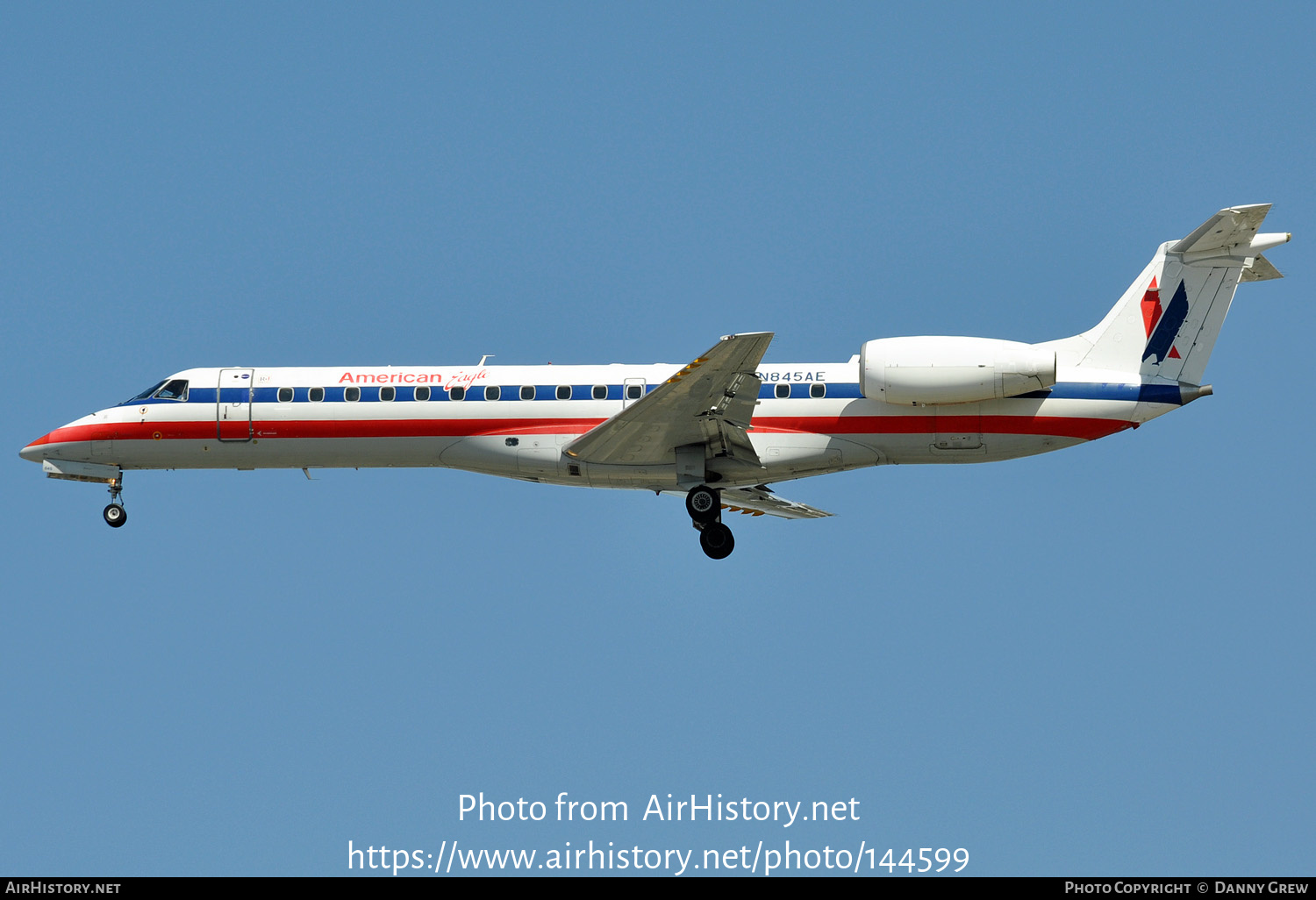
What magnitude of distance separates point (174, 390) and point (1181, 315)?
19099 millimetres

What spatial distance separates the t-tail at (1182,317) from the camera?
26844mm

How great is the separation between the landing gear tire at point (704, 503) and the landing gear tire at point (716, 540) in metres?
0.16

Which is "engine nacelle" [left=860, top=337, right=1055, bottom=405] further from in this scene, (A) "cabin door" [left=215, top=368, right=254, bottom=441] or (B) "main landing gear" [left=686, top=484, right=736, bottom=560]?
(A) "cabin door" [left=215, top=368, right=254, bottom=441]

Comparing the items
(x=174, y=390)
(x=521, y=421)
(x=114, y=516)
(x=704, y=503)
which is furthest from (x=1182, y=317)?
(x=114, y=516)

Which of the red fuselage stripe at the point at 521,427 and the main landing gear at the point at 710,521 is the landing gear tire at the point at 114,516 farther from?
the main landing gear at the point at 710,521

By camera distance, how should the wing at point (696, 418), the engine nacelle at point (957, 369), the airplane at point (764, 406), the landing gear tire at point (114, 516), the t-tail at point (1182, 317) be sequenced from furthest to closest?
the landing gear tire at point (114, 516) < the t-tail at point (1182, 317) < the airplane at point (764, 406) < the engine nacelle at point (957, 369) < the wing at point (696, 418)

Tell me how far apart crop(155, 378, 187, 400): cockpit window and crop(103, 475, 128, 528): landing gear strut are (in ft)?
6.31

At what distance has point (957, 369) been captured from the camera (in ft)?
84.2

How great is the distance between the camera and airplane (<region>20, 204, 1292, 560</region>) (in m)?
25.9

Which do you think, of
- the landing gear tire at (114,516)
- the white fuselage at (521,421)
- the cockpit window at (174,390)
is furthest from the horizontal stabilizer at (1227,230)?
the landing gear tire at (114,516)

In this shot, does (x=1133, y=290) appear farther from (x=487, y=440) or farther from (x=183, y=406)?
(x=183, y=406)

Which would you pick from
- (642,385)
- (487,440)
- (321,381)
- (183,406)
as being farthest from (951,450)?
(183,406)

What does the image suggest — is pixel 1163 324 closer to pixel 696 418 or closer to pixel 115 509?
pixel 696 418
